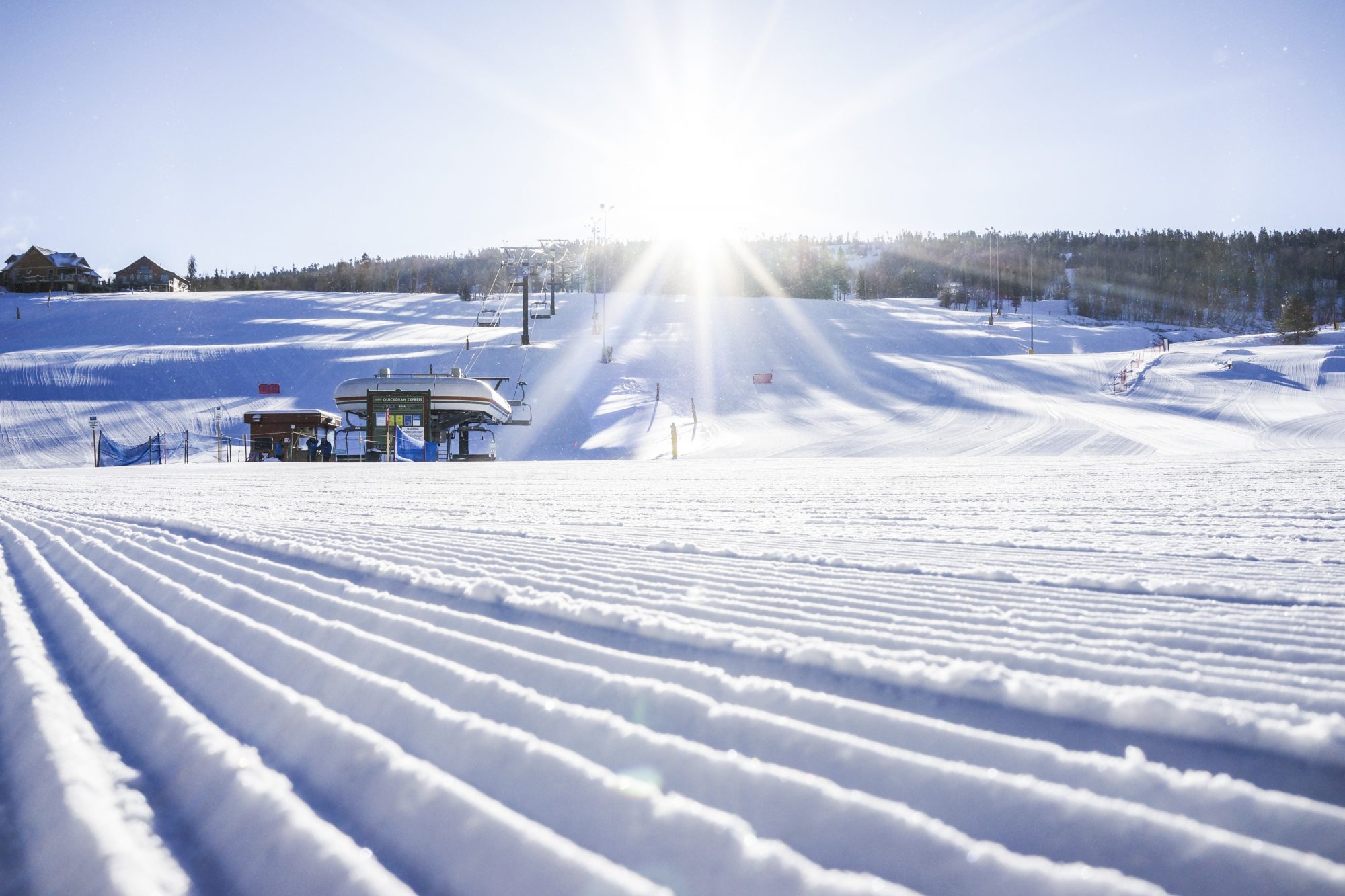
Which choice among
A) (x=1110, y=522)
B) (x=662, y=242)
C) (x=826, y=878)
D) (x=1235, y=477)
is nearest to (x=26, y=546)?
(x=826, y=878)

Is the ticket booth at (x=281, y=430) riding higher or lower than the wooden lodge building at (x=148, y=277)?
lower

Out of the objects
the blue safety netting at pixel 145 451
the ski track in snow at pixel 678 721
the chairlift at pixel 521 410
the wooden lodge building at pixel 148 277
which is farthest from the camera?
the wooden lodge building at pixel 148 277

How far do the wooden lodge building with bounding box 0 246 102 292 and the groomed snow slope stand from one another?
784 inches

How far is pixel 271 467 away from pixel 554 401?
546 inches

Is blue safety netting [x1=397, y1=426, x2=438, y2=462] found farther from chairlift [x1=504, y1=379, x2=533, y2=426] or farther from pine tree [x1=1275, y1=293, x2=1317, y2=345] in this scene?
pine tree [x1=1275, y1=293, x2=1317, y2=345]

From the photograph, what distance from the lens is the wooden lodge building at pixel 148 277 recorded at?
235 feet

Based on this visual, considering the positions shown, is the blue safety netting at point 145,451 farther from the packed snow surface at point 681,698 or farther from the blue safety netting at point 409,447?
the packed snow surface at point 681,698

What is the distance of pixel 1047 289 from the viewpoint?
8925 centimetres

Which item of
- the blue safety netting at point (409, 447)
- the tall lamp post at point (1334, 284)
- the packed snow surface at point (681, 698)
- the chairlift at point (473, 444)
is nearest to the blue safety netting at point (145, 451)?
the blue safety netting at point (409, 447)

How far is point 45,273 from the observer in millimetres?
63219

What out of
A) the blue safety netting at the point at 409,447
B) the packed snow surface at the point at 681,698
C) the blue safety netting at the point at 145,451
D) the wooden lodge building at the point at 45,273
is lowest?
the blue safety netting at the point at 145,451

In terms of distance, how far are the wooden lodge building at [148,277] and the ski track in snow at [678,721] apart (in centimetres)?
8291

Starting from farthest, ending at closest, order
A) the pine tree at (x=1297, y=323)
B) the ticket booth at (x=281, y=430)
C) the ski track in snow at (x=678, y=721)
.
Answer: the pine tree at (x=1297, y=323), the ticket booth at (x=281, y=430), the ski track in snow at (x=678, y=721)

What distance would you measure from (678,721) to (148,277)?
8755 centimetres
